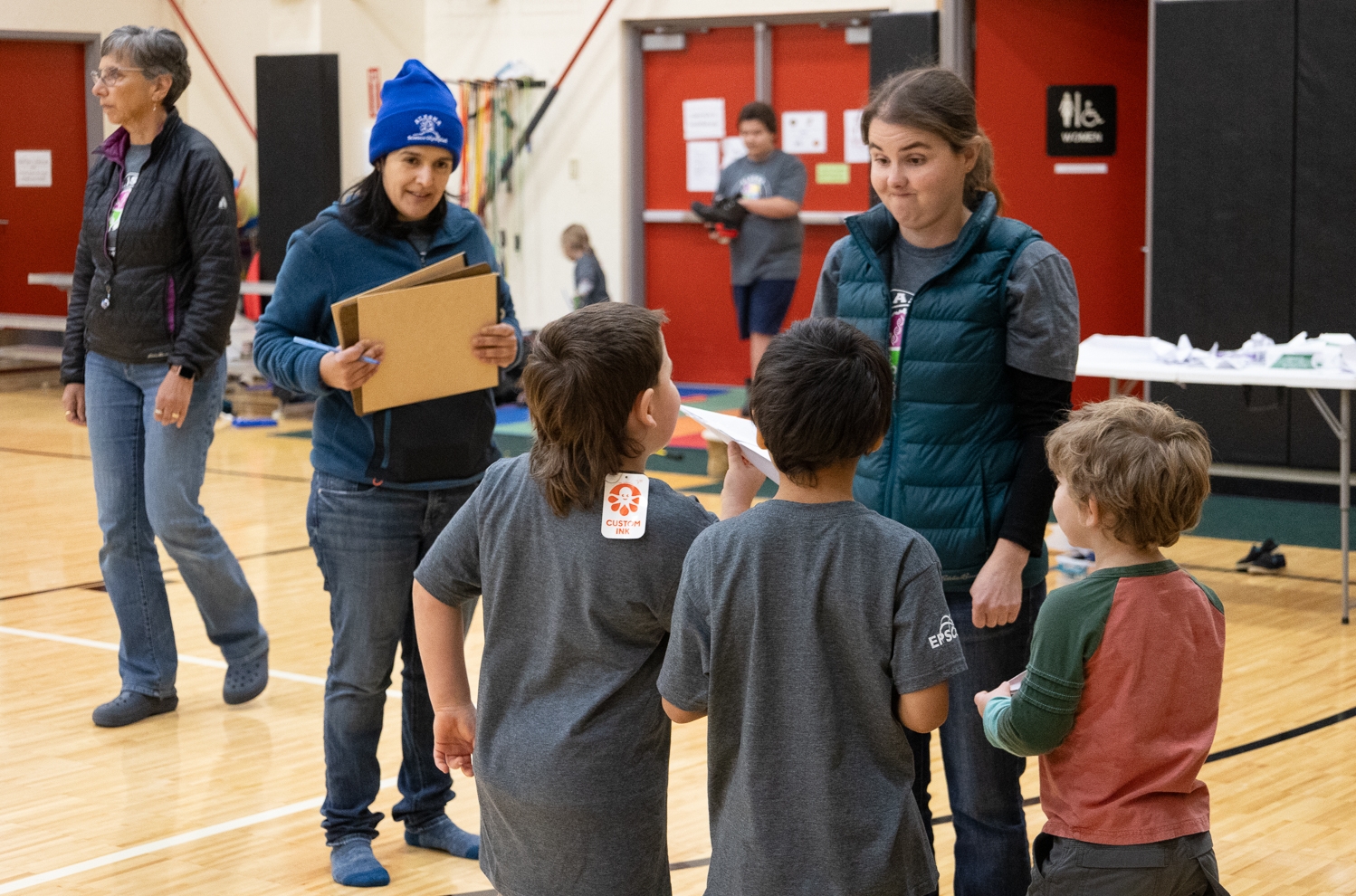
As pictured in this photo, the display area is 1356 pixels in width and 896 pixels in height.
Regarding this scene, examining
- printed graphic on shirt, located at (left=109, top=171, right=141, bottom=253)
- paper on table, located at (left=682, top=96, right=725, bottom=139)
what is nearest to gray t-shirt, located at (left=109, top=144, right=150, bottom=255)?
printed graphic on shirt, located at (left=109, top=171, right=141, bottom=253)

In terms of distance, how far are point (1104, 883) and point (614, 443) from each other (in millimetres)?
835

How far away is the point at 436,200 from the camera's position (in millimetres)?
3152

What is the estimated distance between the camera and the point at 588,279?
33.5 ft

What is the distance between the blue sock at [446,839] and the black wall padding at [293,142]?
8.79m

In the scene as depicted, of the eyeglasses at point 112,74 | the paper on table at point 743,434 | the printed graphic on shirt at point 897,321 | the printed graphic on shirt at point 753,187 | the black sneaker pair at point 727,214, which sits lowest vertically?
the paper on table at point 743,434

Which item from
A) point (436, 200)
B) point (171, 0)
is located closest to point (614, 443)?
point (436, 200)

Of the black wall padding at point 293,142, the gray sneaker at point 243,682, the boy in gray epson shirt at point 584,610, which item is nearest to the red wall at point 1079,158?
the black wall padding at point 293,142

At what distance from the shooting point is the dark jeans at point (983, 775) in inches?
95.7

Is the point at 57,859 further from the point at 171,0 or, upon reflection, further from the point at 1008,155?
the point at 171,0

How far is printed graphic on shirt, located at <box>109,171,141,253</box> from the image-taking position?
13.6 ft

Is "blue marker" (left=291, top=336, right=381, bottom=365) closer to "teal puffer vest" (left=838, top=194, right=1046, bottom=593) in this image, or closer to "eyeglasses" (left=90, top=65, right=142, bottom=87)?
"teal puffer vest" (left=838, top=194, right=1046, bottom=593)

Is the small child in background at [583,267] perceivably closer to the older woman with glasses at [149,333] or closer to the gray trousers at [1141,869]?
the older woman with glasses at [149,333]

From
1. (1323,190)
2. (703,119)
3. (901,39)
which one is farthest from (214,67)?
(1323,190)

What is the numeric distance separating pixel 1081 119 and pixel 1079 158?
0.22 m
